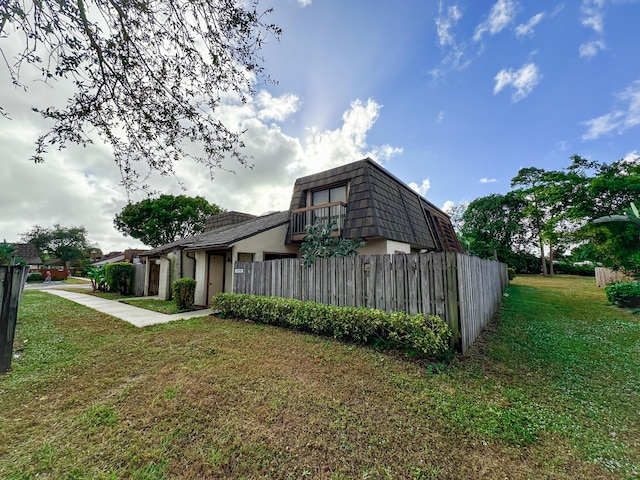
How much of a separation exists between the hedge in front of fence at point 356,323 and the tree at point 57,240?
56373 mm

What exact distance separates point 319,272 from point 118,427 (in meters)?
4.74

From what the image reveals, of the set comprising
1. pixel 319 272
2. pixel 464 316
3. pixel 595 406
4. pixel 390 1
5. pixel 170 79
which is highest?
pixel 390 1

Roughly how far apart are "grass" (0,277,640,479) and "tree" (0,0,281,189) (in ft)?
10.4

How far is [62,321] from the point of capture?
24.7ft

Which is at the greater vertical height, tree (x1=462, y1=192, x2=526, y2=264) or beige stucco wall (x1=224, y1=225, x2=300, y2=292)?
tree (x1=462, y1=192, x2=526, y2=264)

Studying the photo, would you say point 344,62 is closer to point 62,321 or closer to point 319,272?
point 319,272

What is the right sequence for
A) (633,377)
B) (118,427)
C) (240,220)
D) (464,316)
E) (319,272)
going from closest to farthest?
(118,427)
(633,377)
(464,316)
(319,272)
(240,220)

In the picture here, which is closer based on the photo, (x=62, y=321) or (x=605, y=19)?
(x=605, y=19)

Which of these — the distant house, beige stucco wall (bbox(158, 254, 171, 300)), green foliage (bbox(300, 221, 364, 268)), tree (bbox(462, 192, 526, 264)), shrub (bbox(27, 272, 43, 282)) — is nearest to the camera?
green foliage (bbox(300, 221, 364, 268))

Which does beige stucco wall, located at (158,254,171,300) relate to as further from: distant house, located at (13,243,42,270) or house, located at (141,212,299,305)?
distant house, located at (13,243,42,270)

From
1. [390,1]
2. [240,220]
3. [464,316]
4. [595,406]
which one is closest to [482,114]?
[390,1]

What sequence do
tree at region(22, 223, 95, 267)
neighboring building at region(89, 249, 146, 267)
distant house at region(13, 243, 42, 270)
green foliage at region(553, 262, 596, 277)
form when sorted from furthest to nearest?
tree at region(22, 223, 95, 267) < distant house at region(13, 243, 42, 270) < green foliage at region(553, 262, 596, 277) < neighboring building at region(89, 249, 146, 267)

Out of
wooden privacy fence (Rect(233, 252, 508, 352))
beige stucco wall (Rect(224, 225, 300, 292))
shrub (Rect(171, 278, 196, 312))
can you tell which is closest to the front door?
beige stucco wall (Rect(224, 225, 300, 292))

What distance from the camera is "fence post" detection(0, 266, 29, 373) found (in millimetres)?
3559
